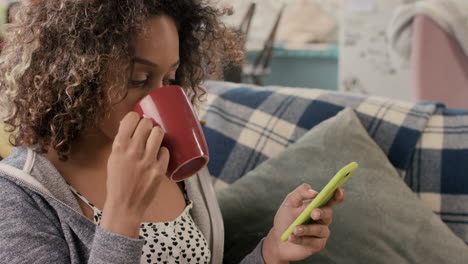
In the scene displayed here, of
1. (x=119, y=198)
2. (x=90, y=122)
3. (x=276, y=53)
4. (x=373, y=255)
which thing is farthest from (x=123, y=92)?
(x=276, y=53)

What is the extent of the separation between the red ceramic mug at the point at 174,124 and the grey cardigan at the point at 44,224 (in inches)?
5.1

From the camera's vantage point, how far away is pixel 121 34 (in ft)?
2.80

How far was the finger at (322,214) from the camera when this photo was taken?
804 mm

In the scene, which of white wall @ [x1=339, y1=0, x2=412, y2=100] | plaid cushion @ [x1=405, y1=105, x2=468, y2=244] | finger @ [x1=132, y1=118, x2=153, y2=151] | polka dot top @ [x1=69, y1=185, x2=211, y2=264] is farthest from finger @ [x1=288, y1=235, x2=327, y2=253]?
white wall @ [x1=339, y1=0, x2=412, y2=100]

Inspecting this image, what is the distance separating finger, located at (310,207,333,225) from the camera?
0.80 metres

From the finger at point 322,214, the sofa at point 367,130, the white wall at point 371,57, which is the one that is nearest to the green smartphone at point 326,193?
the finger at point 322,214

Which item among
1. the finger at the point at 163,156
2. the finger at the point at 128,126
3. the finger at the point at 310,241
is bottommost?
the finger at the point at 310,241

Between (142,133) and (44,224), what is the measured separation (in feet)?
0.69

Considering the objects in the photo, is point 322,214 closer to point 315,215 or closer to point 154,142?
point 315,215

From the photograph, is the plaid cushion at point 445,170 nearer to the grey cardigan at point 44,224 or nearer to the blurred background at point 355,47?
the blurred background at point 355,47

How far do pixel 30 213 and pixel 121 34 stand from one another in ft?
0.97

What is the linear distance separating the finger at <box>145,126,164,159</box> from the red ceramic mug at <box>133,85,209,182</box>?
3 cm

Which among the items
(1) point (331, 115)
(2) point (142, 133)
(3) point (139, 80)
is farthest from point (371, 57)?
(2) point (142, 133)

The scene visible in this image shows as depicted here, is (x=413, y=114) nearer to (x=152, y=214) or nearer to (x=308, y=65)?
(x=152, y=214)
